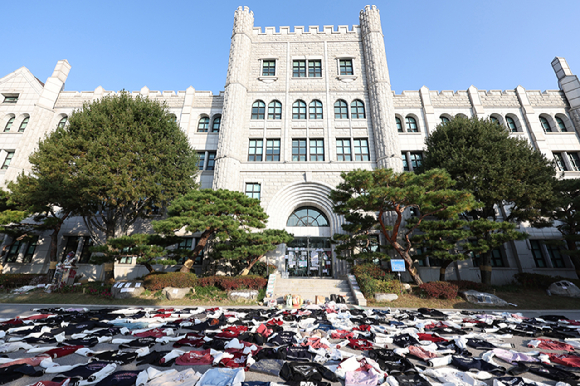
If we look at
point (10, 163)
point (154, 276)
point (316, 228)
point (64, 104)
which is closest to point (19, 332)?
point (154, 276)

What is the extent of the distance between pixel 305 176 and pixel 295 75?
37.2 feet

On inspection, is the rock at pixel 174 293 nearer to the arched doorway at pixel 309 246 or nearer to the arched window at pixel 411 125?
the arched doorway at pixel 309 246

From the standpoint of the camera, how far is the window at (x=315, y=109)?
2222cm

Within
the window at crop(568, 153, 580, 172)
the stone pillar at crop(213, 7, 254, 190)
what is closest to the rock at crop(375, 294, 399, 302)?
the stone pillar at crop(213, 7, 254, 190)

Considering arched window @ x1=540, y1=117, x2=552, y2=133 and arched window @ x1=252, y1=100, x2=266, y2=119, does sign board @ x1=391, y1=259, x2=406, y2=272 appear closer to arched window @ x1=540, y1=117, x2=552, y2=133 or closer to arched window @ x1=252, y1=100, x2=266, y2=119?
arched window @ x1=252, y1=100, x2=266, y2=119

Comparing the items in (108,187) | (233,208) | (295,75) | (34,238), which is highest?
(295,75)

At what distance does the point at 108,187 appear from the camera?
553 inches

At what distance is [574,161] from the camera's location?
21.4 meters

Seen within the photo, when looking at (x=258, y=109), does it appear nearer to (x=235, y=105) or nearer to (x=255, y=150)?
(x=235, y=105)

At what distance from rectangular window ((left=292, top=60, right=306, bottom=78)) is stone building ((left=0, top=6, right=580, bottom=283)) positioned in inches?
4.1

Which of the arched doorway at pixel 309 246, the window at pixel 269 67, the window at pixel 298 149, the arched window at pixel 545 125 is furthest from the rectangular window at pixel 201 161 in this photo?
the arched window at pixel 545 125

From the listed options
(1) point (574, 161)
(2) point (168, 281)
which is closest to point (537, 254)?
(1) point (574, 161)

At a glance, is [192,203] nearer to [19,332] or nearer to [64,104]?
[19,332]

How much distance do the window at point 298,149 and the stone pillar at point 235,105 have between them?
183 inches
